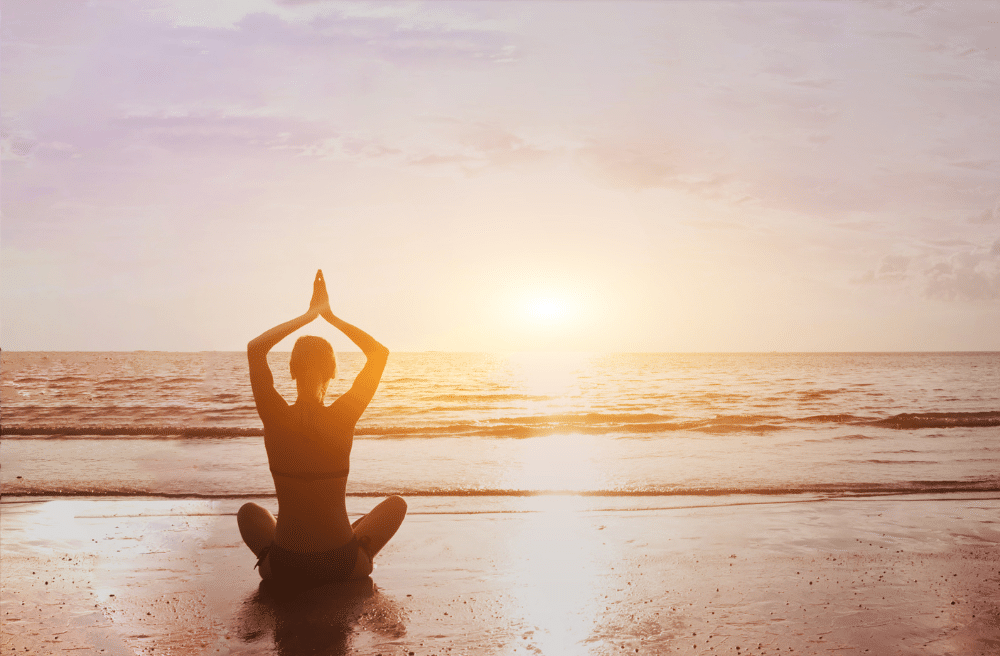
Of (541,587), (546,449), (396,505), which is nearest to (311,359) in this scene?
(396,505)

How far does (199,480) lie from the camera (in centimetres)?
1141

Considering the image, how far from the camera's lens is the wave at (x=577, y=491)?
987cm

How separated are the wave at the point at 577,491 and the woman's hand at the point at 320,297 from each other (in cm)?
592

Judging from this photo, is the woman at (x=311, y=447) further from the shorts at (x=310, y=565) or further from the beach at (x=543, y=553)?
the beach at (x=543, y=553)

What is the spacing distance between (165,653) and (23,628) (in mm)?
1189

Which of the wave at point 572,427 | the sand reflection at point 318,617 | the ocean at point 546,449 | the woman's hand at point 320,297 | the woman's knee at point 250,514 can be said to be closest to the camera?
the sand reflection at point 318,617

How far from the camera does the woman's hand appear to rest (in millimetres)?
4645

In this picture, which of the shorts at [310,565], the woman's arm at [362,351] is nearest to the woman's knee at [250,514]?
the shorts at [310,565]

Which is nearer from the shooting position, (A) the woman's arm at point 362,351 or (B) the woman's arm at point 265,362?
(B) the woman's arm at point 265,362

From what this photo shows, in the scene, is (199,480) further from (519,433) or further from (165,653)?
(519,433)

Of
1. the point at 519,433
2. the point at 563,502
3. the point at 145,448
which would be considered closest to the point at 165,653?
the point at 563,502

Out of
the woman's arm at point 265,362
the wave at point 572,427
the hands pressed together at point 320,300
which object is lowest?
the wave at point 572,427

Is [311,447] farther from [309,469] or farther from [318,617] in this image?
[318,617]

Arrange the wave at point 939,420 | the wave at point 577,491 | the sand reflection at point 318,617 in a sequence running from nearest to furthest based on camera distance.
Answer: the sand reflection at point 318,617, the wave at point 577,491, the wave at point 939,420
